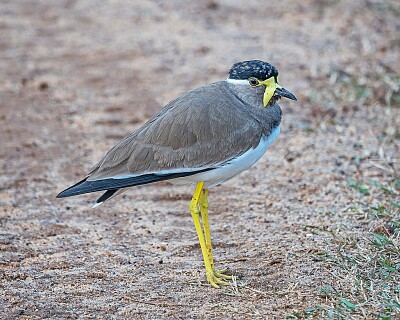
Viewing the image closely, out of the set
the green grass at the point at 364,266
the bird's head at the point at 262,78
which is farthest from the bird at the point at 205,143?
the green grass at the point at 364,266

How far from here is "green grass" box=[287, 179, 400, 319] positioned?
4.52m

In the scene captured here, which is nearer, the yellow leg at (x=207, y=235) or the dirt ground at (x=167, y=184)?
the dirt ground at (x=167, y=184)

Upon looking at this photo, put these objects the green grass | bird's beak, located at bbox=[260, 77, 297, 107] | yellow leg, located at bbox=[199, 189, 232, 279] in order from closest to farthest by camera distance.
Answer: the green grass
yellow leg, located at bbox=[199, 189, 232, 279]
bird's beak, located at bbox=[260, 77, 297, 107]

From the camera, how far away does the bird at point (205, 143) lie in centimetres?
513

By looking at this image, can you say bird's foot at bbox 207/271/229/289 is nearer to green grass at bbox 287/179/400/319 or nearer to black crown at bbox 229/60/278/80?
green grass at bbox 287/179/400/319

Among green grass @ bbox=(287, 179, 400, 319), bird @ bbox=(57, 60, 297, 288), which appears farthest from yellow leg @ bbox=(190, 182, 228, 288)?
green grass @ bbox=(287, 179, 400, 319)

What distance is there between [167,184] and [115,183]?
1839 millimetres

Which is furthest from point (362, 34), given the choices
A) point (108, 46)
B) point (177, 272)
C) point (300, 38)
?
point (177, 272)

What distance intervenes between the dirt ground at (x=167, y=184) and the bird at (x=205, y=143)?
1.50 ft

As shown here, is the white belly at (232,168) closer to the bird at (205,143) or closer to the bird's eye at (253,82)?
the bird at (205,143)

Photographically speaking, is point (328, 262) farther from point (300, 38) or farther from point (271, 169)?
point (300, 38)

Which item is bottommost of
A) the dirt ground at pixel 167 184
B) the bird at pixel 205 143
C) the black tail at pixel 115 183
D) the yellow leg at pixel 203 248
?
the dirt ground at pixel 167 184

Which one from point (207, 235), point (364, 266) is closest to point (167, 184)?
point (207, 235)

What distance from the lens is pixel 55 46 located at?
10344 millimetres
